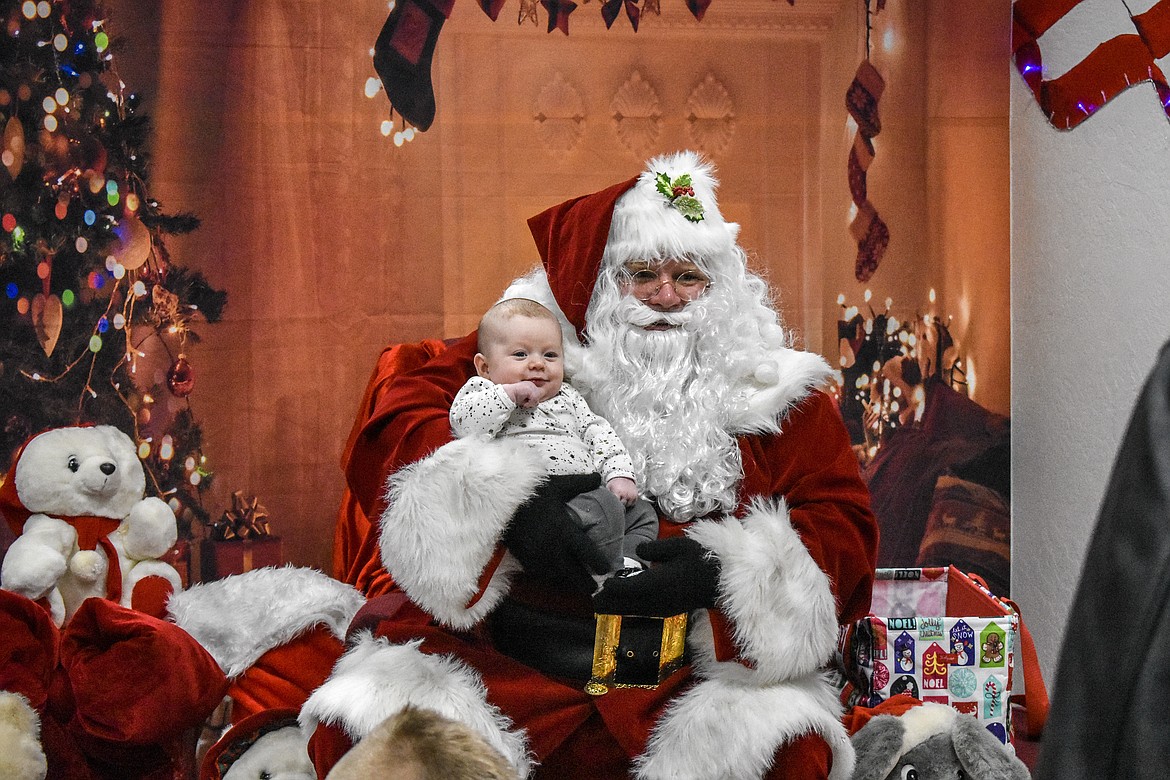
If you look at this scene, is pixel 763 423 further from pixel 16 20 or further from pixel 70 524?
pixel 16 20

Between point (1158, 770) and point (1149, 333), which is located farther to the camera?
point (1149, 333)

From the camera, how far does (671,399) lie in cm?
272

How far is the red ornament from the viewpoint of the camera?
3529 mm

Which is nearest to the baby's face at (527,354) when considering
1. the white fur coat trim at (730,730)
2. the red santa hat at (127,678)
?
the white fur coat trim at (730,730)

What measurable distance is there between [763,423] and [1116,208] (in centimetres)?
151

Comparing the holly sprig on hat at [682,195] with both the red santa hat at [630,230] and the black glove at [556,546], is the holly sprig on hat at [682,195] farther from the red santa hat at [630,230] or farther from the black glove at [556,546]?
the black glove at [556,546]

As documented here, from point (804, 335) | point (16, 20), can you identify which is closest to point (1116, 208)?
point (804, 335)

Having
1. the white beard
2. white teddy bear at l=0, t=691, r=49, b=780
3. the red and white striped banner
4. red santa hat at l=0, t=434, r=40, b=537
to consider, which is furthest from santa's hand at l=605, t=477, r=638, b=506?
the red and white striped banner

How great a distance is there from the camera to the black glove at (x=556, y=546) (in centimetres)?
229

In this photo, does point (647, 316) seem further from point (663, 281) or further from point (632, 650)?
point (632, 650)

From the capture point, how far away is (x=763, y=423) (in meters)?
2.65

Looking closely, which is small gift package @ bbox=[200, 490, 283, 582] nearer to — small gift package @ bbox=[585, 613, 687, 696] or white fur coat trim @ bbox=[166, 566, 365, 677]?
white fur coat trim @ bbox=[166, 566, 365, 677]

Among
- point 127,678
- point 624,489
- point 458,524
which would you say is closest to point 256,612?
point 127,678

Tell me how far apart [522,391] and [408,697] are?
72cm
